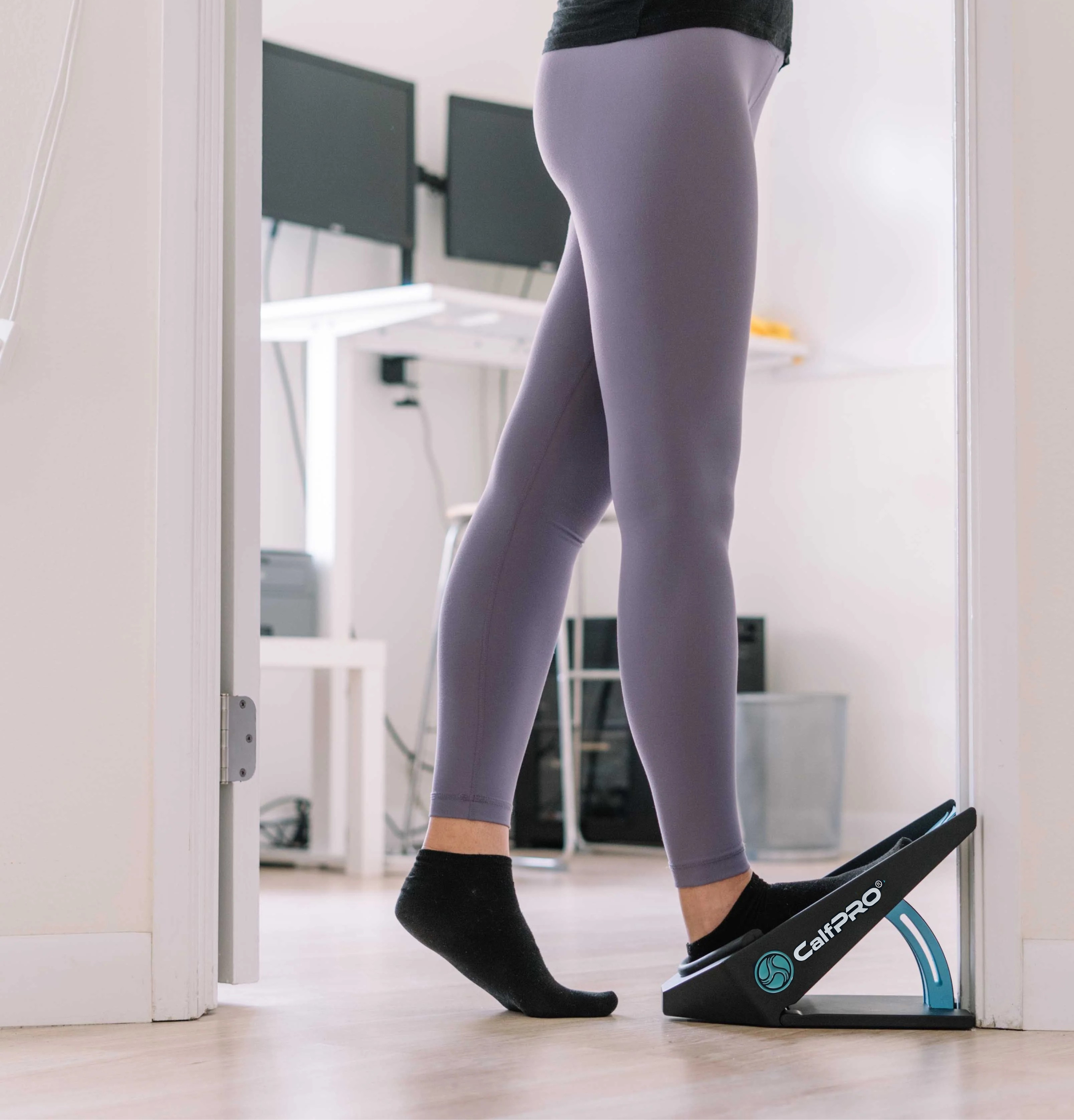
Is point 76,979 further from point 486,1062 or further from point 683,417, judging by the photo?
point 683,417

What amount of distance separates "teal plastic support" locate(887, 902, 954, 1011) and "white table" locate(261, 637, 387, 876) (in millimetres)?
1785

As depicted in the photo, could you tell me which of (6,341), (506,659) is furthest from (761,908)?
(6,341)

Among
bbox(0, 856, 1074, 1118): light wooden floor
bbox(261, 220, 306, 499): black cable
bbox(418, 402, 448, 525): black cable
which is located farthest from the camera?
bbox(418, 402, 448, 525): black cable

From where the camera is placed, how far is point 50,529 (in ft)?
4.00

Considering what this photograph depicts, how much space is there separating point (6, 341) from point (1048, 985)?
98 cm

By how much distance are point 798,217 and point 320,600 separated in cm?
168

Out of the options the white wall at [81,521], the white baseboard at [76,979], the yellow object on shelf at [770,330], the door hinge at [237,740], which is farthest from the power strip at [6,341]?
the yellow object on shelf at [770,330]

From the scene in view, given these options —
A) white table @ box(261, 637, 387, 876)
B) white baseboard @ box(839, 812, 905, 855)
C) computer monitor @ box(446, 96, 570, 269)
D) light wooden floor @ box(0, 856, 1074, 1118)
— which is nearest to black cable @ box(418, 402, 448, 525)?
computer monitor @ box(446, 96, 570, 269)

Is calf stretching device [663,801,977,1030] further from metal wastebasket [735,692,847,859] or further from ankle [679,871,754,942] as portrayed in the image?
metal wastebasket [735,692,847,859]

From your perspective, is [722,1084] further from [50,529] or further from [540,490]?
[50,529]

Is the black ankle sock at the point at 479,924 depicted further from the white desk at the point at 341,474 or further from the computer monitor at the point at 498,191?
the computer monitor at the point at 498,191

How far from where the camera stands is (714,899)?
1.11 meters

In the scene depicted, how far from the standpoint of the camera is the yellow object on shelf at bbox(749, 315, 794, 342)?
3.59 m

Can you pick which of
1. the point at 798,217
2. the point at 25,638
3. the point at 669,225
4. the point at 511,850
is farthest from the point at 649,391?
the point at 798,217
